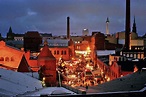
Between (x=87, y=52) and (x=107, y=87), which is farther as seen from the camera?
(x=87, y=52)

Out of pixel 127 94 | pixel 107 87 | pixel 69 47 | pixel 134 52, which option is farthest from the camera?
pixel 69 47

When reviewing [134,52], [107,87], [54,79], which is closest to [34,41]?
[134,52]

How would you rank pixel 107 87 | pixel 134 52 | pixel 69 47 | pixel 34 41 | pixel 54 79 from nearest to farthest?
pixel 107 87, pixel 54 79, pixel 134 52, pixel 69 47, pixel 34 41

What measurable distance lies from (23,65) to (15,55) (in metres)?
7.45

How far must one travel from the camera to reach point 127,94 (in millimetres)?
13422

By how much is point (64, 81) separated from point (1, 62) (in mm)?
10607

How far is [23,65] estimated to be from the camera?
4153 centimetres

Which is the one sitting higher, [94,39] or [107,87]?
[94,39]

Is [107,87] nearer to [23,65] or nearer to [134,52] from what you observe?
[23,65]

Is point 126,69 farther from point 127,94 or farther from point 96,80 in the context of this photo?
point 127,94

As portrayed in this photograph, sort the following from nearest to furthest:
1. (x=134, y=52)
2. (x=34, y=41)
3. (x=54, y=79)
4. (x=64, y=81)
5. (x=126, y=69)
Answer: (x=126, y=69) < (x=54, y=79) < (x=64, y=81) < (x=134, y=52) < (x=34, y=41)

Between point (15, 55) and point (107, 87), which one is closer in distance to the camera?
point (107, 87)

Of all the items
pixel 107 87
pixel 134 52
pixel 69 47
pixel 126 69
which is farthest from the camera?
pixel 69 47

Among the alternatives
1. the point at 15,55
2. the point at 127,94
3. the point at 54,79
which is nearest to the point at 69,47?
the point at 15,55
